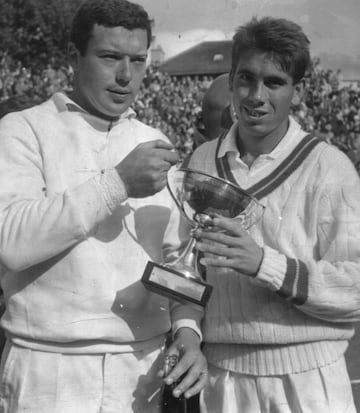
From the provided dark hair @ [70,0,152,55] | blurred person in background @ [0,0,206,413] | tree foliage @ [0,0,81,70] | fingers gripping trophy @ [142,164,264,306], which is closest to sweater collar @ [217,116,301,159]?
fingers gripping trophy @ [142,164,264,306]

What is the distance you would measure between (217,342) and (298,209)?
0.50 meters

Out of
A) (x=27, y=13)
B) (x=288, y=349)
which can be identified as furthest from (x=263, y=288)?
(x=27, y=13)

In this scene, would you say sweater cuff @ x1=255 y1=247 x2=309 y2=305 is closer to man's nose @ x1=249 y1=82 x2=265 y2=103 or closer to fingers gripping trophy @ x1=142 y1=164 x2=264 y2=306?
fingers gripping trophy @ x1=142 y1=164 x2=264 y2=306

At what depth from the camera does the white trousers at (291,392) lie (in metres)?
2.10

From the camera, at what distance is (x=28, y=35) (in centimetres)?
3431

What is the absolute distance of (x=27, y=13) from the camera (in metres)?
31.0

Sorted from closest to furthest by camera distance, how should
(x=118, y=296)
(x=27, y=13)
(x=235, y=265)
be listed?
1. (x=235, y=265)
2. (x=118, y=296)
3. (x=27, y=13)

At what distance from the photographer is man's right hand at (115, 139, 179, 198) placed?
6.22ft

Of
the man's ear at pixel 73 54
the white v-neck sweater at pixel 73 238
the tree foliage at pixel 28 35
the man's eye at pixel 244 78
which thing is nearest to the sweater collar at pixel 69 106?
the white v-neck sweater at pixel 73 238

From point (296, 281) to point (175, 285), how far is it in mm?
353

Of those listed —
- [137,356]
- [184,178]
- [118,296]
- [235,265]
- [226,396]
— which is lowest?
[226,396]

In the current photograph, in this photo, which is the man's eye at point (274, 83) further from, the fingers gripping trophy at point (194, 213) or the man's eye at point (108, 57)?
the man's eye at point (108, 57)

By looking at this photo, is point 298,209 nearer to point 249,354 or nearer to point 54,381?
point 249,354

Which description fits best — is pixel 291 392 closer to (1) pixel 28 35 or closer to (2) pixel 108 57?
(2) pixel 108 57
